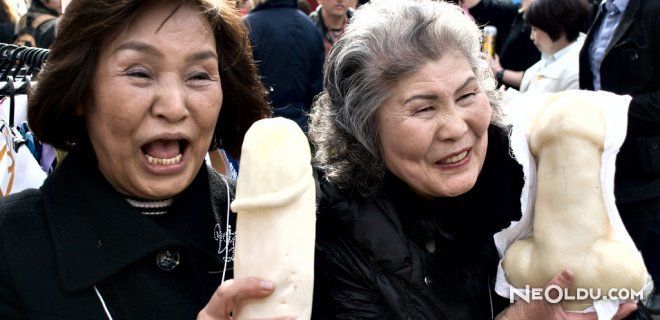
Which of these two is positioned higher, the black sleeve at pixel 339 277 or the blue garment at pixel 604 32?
the black sleeve at pixel 339 277

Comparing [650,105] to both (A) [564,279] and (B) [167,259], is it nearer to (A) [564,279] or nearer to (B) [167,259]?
(A) [564,279]

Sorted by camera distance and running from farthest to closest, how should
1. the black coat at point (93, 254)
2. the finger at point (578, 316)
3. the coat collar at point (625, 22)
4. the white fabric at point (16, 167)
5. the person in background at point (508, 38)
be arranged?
the person in background at point (508, 38) → the coat collar at point (625, 22) → the white fabric at point (16, 167) → the finger at point (578, 316) → the black coat at point (93, 254)

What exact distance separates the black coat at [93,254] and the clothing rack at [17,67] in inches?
40.2

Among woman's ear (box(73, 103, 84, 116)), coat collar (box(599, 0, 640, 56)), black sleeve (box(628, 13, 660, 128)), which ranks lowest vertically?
black sleeve (box(628, 13, 660, 128))

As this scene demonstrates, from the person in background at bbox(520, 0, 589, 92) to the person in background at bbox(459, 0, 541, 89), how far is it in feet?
2.06

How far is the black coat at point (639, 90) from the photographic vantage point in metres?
4.33

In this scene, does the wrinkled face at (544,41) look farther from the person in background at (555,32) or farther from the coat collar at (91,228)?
the coat collar at (91,228)

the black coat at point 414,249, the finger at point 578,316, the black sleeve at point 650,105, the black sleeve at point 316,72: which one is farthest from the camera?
the black sleeve at point 316,72

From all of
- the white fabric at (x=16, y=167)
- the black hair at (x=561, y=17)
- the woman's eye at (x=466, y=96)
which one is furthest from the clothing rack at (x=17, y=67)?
the black hair at (x=561, y=17)

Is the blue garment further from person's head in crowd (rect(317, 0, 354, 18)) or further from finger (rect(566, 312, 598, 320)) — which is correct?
finger (rect(566, 312, 598, 320))

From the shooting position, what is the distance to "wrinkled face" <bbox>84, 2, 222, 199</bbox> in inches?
78.8

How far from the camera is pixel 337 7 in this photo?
6281mm

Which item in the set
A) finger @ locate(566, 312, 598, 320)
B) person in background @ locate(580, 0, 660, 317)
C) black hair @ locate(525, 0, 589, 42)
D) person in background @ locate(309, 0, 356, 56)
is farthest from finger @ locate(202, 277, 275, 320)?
person in background @ locate(309, 0, 356, 56)

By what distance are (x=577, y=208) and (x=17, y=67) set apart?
97.2 inches
